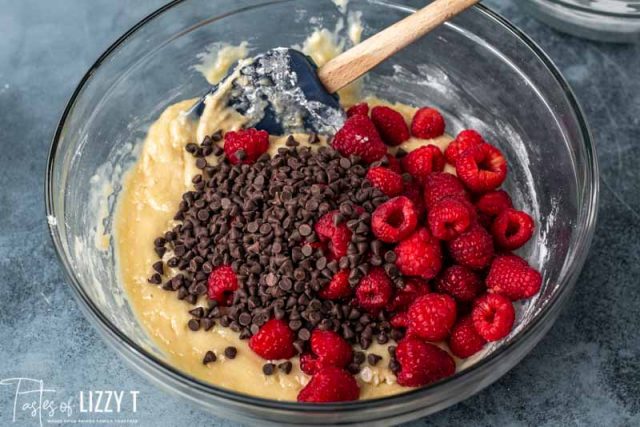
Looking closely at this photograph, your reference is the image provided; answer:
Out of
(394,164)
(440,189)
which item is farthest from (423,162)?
(440,189)

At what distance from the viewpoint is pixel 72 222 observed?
2.68 m

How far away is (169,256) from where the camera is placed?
274cm

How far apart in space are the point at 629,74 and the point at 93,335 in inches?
90.1

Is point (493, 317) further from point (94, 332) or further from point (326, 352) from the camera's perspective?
point (94, 332)

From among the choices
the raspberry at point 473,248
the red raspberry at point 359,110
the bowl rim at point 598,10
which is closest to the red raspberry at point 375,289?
the raspberry at point 473,248

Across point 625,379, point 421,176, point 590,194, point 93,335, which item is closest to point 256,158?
point 421,176

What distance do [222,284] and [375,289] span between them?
48 centimetres

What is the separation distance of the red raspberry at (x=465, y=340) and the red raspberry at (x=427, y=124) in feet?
2.62

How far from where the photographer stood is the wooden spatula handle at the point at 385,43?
8.87 feet

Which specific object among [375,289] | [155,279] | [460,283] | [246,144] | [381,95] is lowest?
[460,283]

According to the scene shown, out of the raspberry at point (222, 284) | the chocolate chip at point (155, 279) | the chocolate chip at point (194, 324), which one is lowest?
the chocolate chip at point (194, 324)

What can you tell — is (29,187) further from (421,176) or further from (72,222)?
(421,176)

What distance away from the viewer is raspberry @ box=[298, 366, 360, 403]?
2.26 metres

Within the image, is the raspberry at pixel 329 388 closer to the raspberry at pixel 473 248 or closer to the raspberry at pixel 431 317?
the raspberry at pixel 431 317
